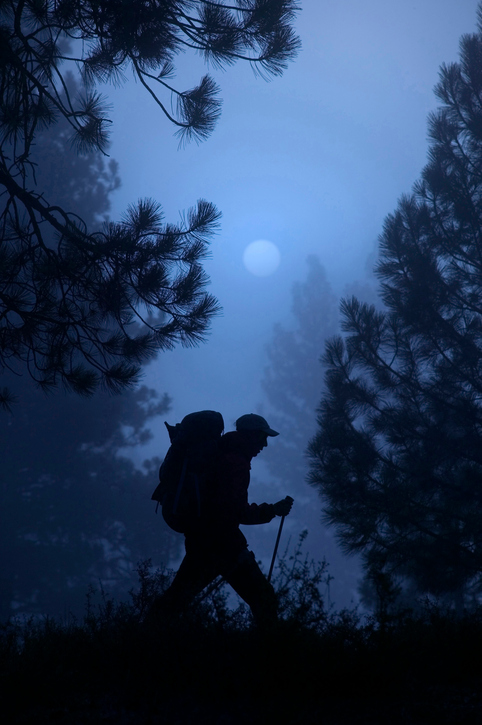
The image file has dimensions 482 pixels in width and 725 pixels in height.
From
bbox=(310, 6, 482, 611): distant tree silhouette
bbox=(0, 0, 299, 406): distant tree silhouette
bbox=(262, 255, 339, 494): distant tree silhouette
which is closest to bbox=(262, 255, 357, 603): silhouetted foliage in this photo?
bbox=(262, 255, 339, 494): distant tree silhouette

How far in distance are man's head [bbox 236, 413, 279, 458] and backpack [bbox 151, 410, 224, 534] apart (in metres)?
0.15

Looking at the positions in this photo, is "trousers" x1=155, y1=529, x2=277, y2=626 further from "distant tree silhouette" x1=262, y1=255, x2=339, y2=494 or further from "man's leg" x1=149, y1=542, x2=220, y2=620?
"distant tree silhouette" x1=262, y1=255, x2=339, y2=494

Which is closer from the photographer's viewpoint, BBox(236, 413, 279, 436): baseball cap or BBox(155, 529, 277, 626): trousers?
BBox(155, 529, 277, 626): trousers

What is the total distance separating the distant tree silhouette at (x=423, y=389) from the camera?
7117 millimetres

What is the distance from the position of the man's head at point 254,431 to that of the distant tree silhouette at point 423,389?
3.90 m

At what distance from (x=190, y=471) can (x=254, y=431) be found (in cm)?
49

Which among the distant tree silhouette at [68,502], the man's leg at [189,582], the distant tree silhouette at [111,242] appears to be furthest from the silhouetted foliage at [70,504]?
the man's leg at [189,582]

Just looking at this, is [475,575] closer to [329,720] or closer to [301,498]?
[329,720]

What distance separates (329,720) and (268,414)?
49.2 meters

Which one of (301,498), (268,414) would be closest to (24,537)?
(301,498)

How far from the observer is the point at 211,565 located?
3490mm

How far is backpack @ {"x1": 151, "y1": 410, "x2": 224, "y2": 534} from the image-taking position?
3.44 m

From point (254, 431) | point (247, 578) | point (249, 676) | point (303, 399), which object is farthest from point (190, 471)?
point (303, 399)

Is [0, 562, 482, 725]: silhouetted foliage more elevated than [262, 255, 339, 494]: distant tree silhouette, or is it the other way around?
[262, 255, 339, 494]: distant tree silhouette
